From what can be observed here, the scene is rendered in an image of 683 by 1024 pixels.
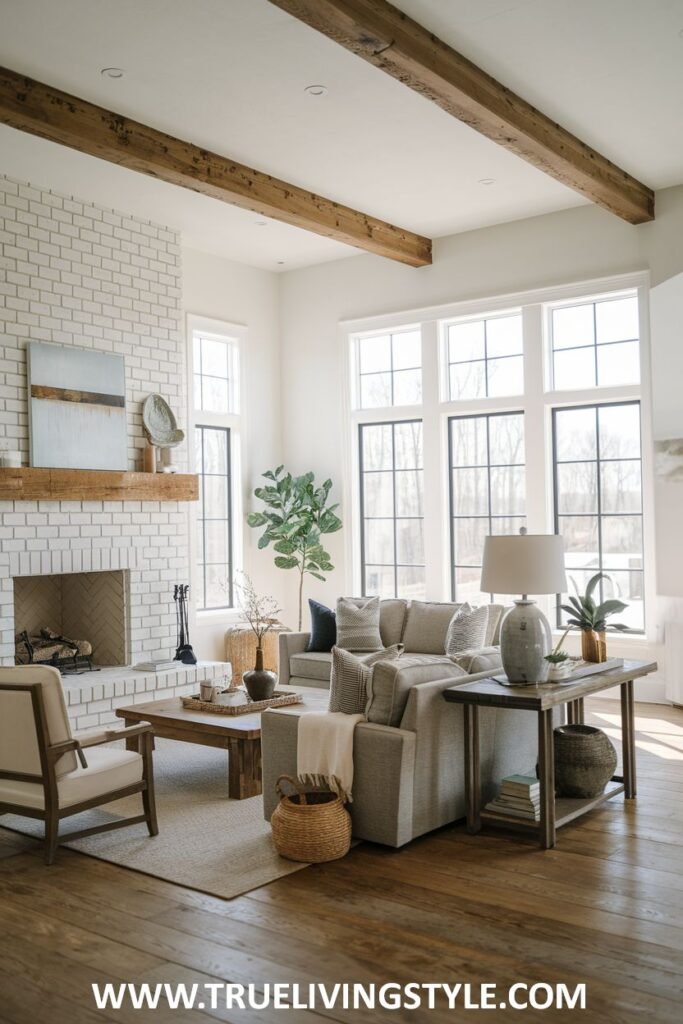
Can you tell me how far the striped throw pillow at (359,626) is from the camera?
7477 millimetres

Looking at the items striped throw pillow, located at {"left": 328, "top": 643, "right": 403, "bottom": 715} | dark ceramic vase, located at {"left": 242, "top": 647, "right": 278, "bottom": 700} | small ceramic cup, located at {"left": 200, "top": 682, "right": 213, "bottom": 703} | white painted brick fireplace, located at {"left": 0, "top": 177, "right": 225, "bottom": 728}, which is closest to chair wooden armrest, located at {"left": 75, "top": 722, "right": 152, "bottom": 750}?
striped throw pillow, located at {"left": 328, "top": 643, "right": 403, "bottom": 715}

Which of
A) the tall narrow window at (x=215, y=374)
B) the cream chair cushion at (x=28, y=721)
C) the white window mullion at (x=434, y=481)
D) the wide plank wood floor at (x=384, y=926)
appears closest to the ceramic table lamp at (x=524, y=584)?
the wide plank wood floor at (x=384, y=926)

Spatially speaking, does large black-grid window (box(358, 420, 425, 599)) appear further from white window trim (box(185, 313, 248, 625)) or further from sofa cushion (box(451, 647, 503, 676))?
sofa cushion (box(451, 647, 503, 676))

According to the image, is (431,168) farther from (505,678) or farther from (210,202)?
(505,678)

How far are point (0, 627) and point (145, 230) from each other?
3451 mm

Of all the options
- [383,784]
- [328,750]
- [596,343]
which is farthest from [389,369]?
[383,784]

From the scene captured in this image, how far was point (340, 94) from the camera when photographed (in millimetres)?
5773

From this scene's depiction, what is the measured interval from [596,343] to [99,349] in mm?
4046

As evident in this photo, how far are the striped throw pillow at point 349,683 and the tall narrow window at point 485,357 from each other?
4527mm

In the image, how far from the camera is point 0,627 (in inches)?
273

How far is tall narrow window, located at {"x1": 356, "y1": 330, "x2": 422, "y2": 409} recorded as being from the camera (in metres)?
9.26

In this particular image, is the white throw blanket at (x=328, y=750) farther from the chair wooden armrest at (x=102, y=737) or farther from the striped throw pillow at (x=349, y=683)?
the chair wooden armrest at (x=102, y=737)

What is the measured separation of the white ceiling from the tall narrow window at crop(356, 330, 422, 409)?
1.48 metres

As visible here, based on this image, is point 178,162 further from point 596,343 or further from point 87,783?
point 87,783
